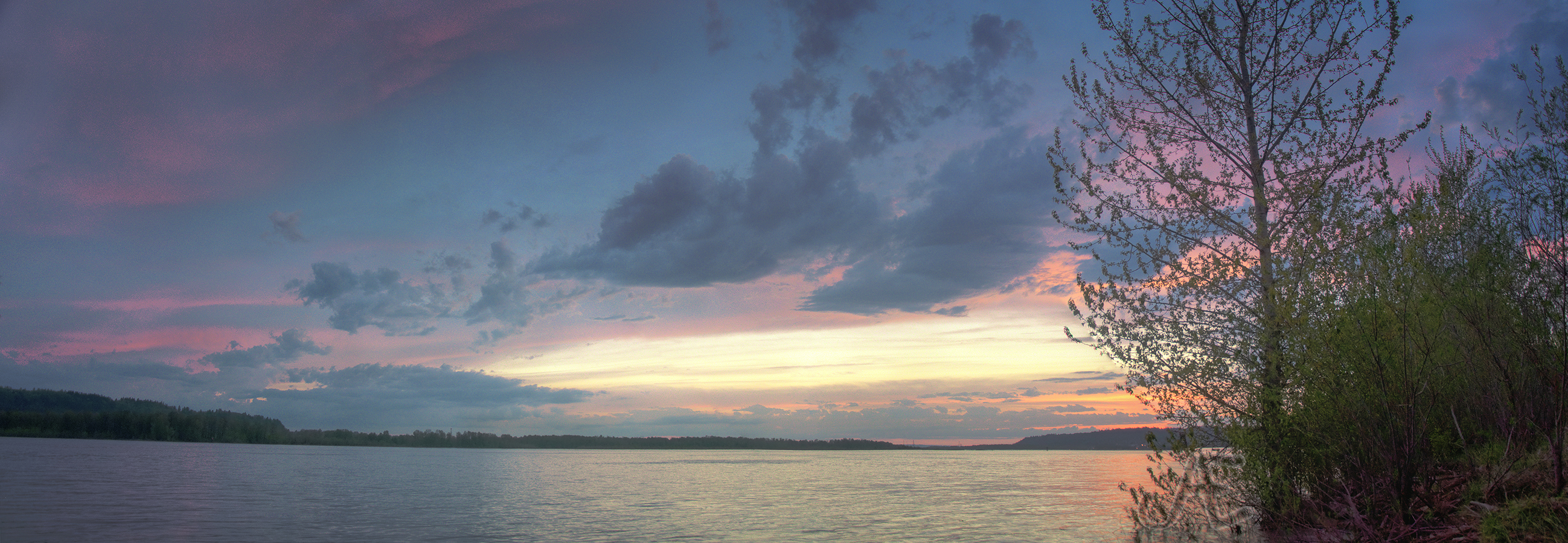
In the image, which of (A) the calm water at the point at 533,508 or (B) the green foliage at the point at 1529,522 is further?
(A) the calm water at the point at 533,508

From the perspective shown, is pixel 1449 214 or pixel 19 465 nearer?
pixel 1449 214

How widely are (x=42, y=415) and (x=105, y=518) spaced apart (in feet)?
746

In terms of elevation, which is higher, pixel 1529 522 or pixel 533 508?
pixel 1529 522

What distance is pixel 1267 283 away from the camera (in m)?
14.5

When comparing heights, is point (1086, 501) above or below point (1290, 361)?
below

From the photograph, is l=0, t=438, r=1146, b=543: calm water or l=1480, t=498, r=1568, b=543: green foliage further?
l=0, t=438, r=1146, b=543: calm water

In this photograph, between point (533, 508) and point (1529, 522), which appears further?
point (533, 508)

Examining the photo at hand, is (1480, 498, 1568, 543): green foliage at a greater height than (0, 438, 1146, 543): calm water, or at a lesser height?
greater

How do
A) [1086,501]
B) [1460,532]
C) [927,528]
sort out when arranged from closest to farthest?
[1460,532], [927,528], [1086,501]

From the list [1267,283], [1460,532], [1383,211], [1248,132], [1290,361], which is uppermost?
[1248,132]

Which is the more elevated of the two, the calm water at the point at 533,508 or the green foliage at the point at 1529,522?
the green foliage at the point at 1529,522

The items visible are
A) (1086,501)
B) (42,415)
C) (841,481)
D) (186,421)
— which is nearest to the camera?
(1086,501)

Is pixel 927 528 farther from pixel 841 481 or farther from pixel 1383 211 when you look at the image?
pixel 841 481

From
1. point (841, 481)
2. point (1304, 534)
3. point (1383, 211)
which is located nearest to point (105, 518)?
point (1304, 534)
